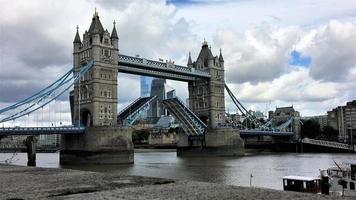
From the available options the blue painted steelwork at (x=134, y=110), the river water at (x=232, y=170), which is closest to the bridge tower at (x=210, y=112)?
the blue painted steelwork at (x=134, y=110)

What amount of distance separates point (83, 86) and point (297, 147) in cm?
5662

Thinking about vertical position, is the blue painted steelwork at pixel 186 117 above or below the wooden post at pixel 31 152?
above

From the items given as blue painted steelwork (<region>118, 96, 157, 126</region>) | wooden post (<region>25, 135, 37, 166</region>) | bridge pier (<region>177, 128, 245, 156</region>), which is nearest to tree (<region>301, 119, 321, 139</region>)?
bridge pier (<region>177, 128, 245, 156</region>)

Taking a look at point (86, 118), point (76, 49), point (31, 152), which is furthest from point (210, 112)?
point (31, 152)

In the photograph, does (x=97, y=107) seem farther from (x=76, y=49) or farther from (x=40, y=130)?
(x=76, y=49)

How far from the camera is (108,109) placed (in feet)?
217

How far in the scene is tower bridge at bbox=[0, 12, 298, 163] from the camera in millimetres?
60062

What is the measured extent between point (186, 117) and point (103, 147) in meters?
28.2

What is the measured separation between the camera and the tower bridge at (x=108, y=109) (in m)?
60.1

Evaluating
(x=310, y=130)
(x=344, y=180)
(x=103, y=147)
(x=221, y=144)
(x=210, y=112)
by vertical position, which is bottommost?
(x=221, y=144)

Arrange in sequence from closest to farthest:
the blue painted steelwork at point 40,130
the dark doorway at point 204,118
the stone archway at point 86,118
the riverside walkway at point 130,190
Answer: the riverside walkway at point 130,190, the blue painted steelwork at point 40,130, the stone archway at point 86,118, the dark doorway at point 204,118

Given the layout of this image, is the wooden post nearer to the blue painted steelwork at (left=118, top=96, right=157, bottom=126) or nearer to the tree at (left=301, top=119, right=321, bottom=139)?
the blue painted steelwork at (left=118, top=96, right=157, bottom=126)

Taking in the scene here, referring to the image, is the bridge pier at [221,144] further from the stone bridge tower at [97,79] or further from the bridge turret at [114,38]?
the bridge turret at [114,38]

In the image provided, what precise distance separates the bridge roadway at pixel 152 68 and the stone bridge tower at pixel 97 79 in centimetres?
314
